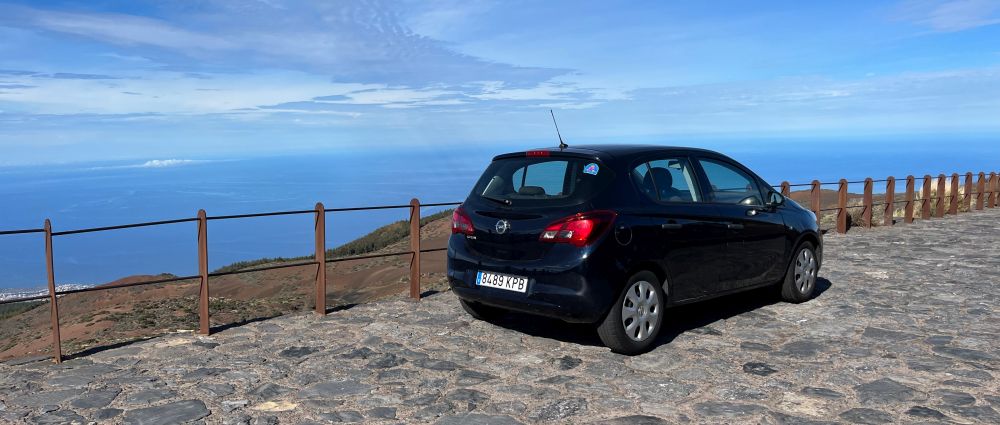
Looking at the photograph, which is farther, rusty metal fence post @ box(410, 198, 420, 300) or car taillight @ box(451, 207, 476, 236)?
rusty metal fence post @ box(410, 198, 420, 300)

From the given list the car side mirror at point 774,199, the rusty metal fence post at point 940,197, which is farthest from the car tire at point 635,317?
the rusty metal fence post at point 940,197

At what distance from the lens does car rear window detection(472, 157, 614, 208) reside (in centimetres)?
580

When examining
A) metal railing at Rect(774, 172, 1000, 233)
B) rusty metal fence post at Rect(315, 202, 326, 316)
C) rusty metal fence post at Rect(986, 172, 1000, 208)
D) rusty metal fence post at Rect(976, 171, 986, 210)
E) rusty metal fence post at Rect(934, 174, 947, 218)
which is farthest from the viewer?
rusty metal fence post at Rect(986, 172, 1000, 208)

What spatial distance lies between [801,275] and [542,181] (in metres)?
3.49

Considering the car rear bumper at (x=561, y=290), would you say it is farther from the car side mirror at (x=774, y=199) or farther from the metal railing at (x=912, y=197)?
the metal railing at (x=912, y=197)

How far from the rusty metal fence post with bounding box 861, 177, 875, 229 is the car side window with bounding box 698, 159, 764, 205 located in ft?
34.1

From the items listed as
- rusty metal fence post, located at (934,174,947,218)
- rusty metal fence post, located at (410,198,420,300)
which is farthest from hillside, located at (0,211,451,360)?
rusty metal fence post, located at (934,174,947,218)

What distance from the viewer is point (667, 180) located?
6379 mm

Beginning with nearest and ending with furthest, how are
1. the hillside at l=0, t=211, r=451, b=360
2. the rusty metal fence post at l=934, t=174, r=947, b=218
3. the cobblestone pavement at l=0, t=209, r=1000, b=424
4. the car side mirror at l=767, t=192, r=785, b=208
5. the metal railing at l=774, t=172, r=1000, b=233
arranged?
the cobblestone pavement at l=0, t=209, r=1000, b=424, the car side mirror at l=767, t=192, r=785, b=208, the hillside at l=0, t=211, r=451, b=360, the metal railing at l=774, t=172, r=1000, b=233, the rusty metal fence post at l=934, t=174, r=947, b=218

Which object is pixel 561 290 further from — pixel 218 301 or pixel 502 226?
pixel 218 301

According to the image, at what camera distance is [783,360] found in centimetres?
582

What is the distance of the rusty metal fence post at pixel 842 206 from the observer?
1550cm

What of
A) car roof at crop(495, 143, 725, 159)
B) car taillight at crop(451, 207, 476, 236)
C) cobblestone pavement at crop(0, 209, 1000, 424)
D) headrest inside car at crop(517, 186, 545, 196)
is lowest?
cobblestone pavement at crop(0, 209, 1000, 424)

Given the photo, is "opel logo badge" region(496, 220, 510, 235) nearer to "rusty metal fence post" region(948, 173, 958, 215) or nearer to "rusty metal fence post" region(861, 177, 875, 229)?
"rusty metal fence post" region(861, 177, 875, 229)
